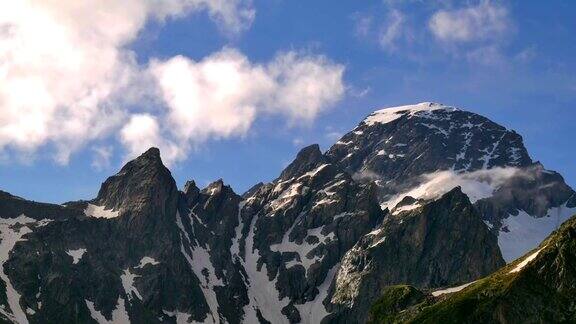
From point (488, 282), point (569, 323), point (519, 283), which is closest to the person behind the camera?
point (569, 323)

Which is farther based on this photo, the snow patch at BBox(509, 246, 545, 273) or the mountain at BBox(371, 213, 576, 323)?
the snow patch at BBox(509, 246, 545, 273)

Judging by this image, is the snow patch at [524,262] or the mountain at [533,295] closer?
the mountain at [533,295]

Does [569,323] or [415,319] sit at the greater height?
[415,319]

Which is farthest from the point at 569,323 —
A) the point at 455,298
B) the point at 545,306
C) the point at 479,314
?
the point at 455,298

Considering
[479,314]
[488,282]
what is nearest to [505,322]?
[479,314]

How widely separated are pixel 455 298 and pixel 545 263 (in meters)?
25.7

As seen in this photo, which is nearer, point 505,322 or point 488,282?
point 505,322

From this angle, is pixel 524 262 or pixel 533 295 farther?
pixel 524 262

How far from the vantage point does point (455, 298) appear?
190 metres

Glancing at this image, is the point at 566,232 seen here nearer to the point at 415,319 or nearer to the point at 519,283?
the point at 519,283

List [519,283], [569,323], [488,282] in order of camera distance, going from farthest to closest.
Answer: [488,282] → [519,283] → [569,323]

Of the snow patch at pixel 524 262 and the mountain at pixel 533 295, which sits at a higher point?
the snow patch at pixel 524 262

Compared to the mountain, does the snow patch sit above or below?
above

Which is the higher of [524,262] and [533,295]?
[524,262]
